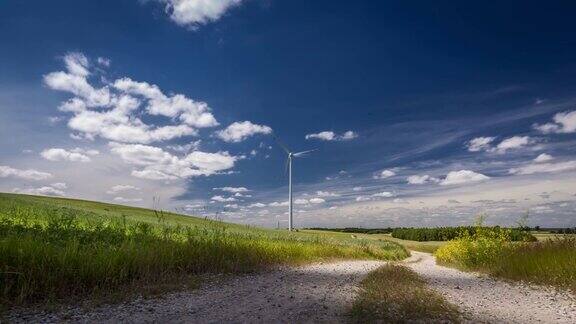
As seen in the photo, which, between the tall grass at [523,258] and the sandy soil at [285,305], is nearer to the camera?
the sandy soil at [285,305]

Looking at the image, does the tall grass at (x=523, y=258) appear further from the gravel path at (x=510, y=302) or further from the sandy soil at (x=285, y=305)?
the sandy soil at (x=285, y=305)

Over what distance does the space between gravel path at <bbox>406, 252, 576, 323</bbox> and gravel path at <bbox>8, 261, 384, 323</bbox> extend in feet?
8.31

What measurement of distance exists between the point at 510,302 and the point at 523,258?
20.5 ft

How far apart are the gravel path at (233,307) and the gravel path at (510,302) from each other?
2533 mm

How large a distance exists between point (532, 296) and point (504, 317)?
3927 millimetres

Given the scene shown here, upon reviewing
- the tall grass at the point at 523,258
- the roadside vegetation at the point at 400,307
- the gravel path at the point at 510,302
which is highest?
the tall grass at the point at 523,258

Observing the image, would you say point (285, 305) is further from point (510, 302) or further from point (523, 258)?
point (523, 258)

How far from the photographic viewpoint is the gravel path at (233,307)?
25.9ft

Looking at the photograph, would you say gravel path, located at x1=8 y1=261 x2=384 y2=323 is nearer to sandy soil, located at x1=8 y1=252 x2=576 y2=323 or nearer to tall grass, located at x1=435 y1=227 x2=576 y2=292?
sandy soil, located at x1=8 y1=252 x2=576 y2=323

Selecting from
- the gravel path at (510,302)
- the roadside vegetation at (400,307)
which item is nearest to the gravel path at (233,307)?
the roadside vegetation at (400,307)

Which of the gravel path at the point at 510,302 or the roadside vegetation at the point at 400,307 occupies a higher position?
the roadside vegetation at the point at 400,307

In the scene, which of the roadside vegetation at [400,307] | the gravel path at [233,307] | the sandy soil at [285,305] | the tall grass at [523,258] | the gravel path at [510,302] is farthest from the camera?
the tall grass at [523,258]

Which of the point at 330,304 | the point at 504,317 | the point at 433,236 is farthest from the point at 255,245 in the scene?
the point at 433,236

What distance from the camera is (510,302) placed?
35.8 feet
